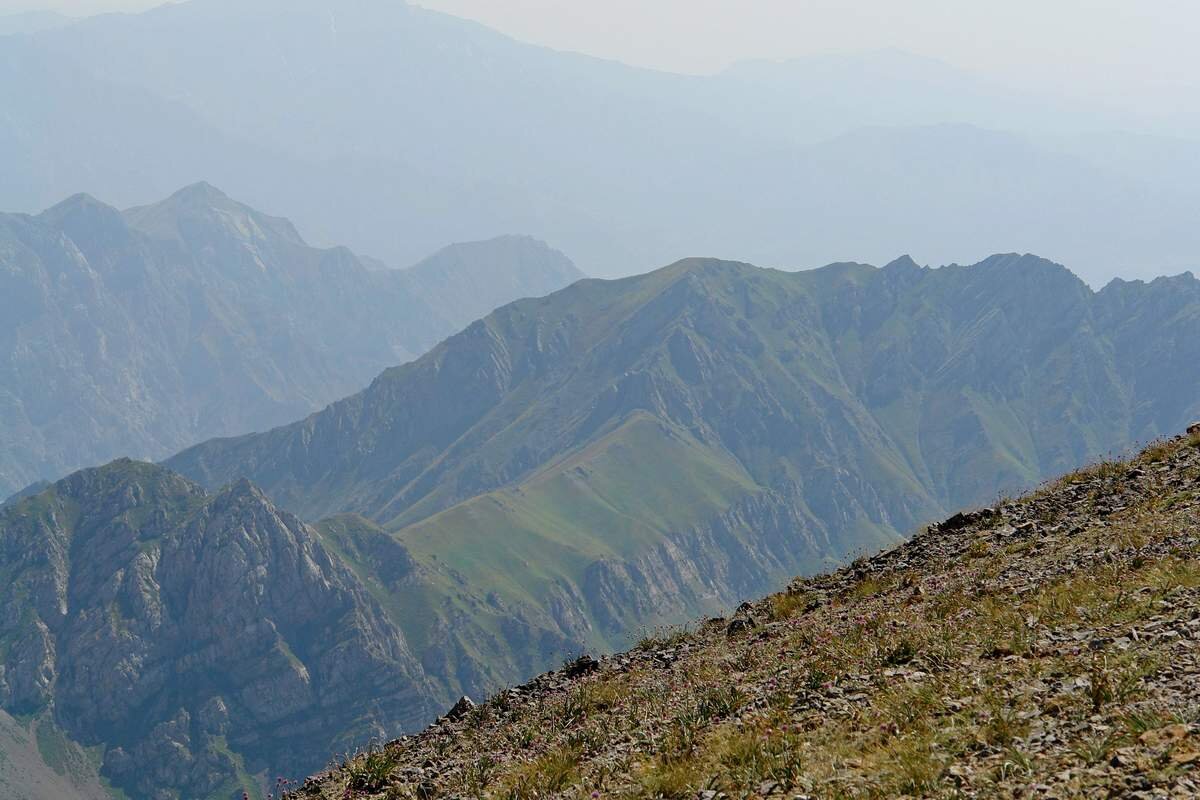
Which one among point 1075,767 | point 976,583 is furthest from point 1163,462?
point 1075,767

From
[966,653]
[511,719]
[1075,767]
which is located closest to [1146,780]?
[1075,767]

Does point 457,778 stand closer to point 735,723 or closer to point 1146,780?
point 735,723

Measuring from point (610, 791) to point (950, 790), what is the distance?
5398mm

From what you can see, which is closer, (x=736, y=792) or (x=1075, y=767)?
(x=1075, y=767)

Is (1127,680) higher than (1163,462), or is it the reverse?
(1127,680)

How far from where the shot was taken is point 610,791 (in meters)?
15.6

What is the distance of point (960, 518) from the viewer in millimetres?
31844

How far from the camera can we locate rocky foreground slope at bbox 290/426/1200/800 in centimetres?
1304

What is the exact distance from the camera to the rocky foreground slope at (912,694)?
13.0m

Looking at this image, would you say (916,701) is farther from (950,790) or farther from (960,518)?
(960,518)

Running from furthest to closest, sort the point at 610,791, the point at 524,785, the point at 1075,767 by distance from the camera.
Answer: the point at 524,785 → the point at 610,791 → the point at 1075,767

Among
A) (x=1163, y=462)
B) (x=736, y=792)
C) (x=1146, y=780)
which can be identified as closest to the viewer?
(x=1146, y=780)

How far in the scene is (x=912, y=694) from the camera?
1611cm

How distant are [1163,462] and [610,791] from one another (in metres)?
23.3
